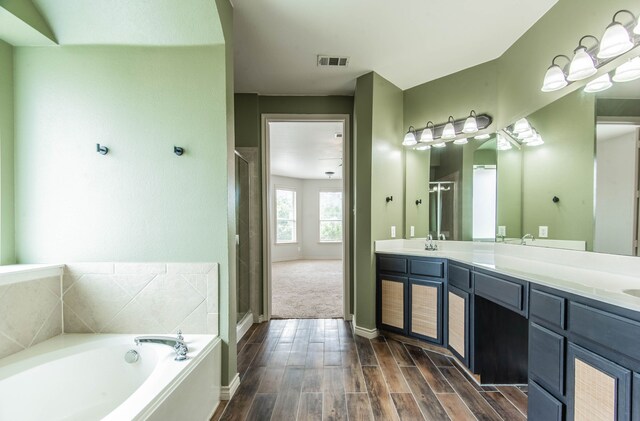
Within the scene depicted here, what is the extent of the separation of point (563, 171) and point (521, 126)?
53 centimetres

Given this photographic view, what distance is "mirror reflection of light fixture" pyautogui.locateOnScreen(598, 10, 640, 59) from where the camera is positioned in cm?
141

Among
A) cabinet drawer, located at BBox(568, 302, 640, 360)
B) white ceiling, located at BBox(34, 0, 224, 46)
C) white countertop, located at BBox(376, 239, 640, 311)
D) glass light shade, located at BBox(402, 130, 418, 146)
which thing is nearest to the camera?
cabinet drawer, located at BBox(568, 302, 640, 360)

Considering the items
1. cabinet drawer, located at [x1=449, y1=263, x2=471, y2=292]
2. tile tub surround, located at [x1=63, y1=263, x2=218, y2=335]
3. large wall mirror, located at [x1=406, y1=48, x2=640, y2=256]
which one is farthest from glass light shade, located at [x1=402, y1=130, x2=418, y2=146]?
tile tub surround, located at [x1=63, y1=263, x2=218, y2=335]

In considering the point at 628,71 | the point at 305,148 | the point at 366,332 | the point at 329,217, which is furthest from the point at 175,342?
the point at 329,217

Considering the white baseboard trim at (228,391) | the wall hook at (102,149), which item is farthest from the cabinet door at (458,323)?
the wall hook at (102,149)

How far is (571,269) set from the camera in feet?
5.59

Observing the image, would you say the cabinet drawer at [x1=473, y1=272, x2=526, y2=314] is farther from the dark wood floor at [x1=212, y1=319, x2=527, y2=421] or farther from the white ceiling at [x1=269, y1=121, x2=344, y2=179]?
the white ceiling at [x1=269, y1=121, x2=344, y2=179]

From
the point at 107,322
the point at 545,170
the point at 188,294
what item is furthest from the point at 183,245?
the point at 545,170

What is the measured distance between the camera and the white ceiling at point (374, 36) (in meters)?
1.92

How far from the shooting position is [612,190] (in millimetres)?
1568

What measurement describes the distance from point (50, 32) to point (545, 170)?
11.9 ft

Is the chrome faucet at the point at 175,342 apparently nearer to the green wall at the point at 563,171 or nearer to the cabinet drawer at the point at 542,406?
the cabinet drawer at the point at 542,406

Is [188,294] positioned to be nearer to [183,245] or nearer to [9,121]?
[183,245]

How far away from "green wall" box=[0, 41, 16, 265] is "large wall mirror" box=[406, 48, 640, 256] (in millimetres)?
3330
